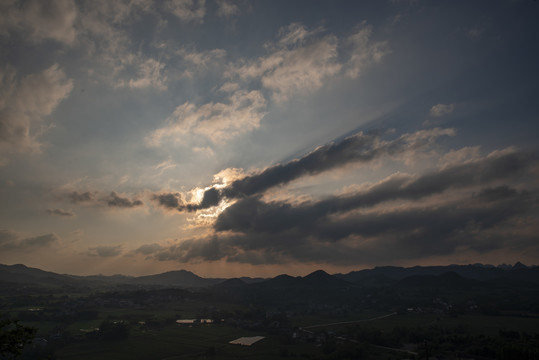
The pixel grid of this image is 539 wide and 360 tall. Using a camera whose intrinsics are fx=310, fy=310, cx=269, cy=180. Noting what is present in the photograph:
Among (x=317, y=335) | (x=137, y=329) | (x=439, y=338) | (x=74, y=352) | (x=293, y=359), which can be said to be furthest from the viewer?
(x=137, y=329)

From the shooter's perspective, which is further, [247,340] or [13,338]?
[247,340]

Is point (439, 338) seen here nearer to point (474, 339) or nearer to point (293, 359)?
point (474, 339)

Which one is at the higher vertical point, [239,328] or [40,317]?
[40,317]

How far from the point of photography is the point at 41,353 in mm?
103188

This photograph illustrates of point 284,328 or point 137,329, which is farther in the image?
point 284,328

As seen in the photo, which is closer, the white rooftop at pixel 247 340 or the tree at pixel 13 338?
the tree at pixel 13 338

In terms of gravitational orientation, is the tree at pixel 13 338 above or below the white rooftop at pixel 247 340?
above

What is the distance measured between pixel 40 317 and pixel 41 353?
7858 cm

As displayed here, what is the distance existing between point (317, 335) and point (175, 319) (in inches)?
3446

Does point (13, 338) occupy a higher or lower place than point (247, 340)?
higher

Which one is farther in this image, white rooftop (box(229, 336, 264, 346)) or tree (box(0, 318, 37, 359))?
white rooftop (box(229, 336, 264, 346))

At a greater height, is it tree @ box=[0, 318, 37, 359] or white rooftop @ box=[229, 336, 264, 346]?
tree @ box=[0, 318, 37, 359]

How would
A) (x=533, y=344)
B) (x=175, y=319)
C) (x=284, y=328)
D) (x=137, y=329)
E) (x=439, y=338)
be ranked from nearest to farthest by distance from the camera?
1. (x=533, y=344)
2. (x=439, y=338)
3. (x=137, y=329)
4. (x=284, y=328)
5. (x=175, y=319)

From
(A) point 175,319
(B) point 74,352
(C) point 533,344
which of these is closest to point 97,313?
(A) point 175,319
